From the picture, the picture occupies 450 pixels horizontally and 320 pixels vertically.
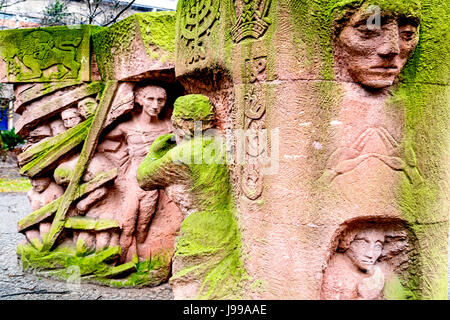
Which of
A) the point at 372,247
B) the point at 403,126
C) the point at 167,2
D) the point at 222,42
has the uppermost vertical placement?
the point at 167,2

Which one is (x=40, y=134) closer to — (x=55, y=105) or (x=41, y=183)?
(x=55, y=105)

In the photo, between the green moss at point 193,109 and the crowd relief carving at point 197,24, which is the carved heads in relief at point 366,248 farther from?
the crowd relief carving at point 197,24

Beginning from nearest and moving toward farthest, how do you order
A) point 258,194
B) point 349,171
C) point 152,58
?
point 349,171 < point 258,194 < point 152,58

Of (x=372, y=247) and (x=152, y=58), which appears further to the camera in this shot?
(x=152, y=58)

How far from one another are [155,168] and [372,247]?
53.1 inches

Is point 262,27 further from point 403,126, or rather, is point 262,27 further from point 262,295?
point 262,295

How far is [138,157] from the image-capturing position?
3.96 m

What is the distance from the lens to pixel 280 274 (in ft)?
7.25

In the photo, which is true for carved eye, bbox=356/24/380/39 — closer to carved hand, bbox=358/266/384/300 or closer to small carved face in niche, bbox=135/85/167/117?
carved hand, bbox=358/266/384/300

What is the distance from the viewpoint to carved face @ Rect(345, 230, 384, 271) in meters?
2.26

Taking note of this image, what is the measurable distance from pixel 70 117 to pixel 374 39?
10.0 ft

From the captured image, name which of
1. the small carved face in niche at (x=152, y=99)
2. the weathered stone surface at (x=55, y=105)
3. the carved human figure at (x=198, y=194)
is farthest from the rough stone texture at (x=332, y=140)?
the weathered stone surface at (x=55, y=105)

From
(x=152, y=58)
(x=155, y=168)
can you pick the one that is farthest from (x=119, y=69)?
(x=155, y=168)

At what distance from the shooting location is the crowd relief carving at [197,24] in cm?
258
